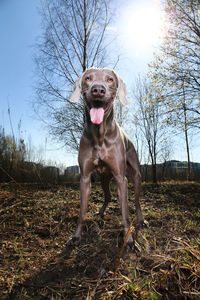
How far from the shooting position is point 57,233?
2713 mm

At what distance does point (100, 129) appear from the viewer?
2.54m

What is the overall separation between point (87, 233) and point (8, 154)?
4.77 meters

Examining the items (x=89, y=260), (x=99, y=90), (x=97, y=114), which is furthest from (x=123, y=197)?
(x=99, y=90)

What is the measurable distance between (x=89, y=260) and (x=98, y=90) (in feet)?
5.15

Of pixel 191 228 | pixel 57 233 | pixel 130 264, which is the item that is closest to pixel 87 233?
pixel 57 233

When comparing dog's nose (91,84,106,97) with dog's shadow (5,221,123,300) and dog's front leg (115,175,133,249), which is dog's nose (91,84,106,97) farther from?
Answer: dog's shadow (5,221,123,300)

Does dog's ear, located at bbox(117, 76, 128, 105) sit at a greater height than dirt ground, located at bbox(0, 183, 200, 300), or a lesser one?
greater

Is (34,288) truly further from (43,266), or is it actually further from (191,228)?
(191,228)

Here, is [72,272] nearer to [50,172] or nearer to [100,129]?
[100,129]

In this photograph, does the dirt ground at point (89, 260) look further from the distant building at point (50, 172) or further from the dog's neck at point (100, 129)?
the distant building at point (50, 172)

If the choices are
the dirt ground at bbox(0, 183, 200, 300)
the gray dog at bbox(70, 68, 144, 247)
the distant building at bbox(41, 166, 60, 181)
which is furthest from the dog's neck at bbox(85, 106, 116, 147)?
the distant building at bbox(41, 166, 60, 181)

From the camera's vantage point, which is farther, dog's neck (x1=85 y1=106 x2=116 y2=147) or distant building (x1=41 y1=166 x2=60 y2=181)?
distant building (x1=41 y1=166 x2=60 y2=181)

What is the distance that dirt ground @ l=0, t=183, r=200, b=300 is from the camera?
143 cm

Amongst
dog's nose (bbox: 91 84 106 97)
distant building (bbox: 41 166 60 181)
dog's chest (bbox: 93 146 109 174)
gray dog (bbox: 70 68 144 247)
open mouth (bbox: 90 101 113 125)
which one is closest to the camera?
dog's nose (bbox: 91 84 106 97)
